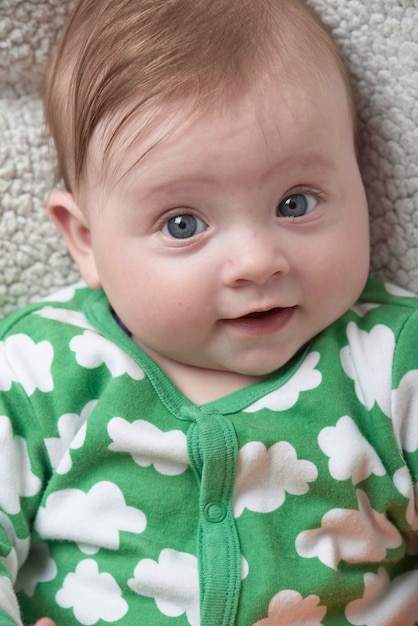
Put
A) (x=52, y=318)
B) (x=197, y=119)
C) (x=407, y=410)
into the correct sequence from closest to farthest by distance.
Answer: (x=197, y=119)
(x=407, y=410)
(x=52, y=318)

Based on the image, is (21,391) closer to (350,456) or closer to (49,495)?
(49,495)

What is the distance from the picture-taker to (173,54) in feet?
4.06

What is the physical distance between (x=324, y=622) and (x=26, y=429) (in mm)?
465

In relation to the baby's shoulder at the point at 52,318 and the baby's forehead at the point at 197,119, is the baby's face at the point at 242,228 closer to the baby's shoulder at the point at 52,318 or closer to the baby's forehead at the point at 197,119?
the baby's forehead at the point at 197,119

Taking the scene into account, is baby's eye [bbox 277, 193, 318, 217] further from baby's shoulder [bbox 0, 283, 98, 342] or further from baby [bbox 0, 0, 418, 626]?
baby's shoulder [bbox 0, 283, 98, 342]

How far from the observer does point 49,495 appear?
1357 mm

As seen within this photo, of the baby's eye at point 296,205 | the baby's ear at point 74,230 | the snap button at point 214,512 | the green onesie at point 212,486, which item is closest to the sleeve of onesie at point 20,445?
the green onesie at point 212,486

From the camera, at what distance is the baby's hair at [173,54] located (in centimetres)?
122

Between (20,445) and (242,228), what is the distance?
1.39ft

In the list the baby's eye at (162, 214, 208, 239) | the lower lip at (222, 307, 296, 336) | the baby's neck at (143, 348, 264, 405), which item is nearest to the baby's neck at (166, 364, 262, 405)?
the baby's neck at (143, 348, 264, 405)

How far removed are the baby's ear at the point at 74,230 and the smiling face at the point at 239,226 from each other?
0.27 ft

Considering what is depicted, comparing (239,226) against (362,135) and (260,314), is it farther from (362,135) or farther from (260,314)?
(362,135)

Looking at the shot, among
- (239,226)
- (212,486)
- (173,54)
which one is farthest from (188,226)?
(212,486)

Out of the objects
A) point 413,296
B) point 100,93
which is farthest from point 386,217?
point 100,93
